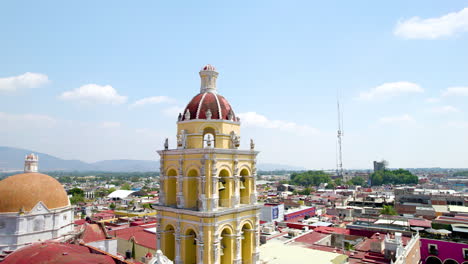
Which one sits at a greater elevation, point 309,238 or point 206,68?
point 206,68

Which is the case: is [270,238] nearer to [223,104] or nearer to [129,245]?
[129,245]

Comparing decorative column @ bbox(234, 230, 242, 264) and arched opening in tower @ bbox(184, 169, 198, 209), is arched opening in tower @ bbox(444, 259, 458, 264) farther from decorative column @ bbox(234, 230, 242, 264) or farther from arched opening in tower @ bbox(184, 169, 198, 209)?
arched opening in tower @ bbox(184, 169, 198, 209)

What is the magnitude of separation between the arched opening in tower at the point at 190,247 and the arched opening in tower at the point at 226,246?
4.50 feet

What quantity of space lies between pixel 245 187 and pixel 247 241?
2.70 metres

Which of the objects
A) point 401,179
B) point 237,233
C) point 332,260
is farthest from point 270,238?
point 401,179

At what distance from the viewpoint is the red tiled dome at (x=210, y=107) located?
46.7 ft

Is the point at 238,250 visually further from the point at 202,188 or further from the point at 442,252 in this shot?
the point at 442,252

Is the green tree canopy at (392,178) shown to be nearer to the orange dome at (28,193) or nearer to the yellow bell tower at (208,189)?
the orange dome at (28,193)

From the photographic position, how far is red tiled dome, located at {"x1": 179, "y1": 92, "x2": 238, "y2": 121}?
14.2 metres

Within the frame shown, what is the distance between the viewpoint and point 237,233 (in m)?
14.0

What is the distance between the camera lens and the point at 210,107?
1437 cm

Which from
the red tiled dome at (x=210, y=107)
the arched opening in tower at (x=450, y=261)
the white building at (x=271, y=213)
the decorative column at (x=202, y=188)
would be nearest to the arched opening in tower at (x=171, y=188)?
the decorative column at (x=202, y=188)

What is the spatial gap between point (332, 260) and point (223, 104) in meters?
13.8

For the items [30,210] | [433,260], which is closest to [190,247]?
[30,210]
